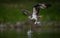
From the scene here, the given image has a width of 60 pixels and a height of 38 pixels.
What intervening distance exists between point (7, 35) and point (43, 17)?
43.3 inches

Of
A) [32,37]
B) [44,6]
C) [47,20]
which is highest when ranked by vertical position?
[44,6]

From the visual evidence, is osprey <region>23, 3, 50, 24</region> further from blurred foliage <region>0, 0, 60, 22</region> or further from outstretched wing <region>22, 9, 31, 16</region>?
blurred foliage <region>0, 0, 60, 22</region>

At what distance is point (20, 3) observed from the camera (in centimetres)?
525

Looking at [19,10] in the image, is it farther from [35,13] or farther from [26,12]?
[35,13]

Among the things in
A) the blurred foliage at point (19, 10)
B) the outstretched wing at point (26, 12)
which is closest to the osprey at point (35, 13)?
the outstretched wing at point (26, 12)

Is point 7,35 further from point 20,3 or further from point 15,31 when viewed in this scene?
point 20,3

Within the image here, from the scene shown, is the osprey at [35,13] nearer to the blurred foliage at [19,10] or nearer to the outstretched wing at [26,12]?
the outstretched wing at [26,12]

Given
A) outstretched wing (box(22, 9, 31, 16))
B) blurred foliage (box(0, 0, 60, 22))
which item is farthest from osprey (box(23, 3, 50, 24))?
blurred foliage (box(0, 0, 60, 22))

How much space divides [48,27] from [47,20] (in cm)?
19

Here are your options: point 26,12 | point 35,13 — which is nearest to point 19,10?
point 26,12

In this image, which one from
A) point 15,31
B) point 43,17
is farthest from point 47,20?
point 15,31

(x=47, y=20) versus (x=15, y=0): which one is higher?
(x=15, y=0)

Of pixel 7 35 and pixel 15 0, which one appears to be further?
pixel 15 0

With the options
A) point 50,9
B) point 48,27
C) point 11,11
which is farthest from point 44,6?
point 11,11
